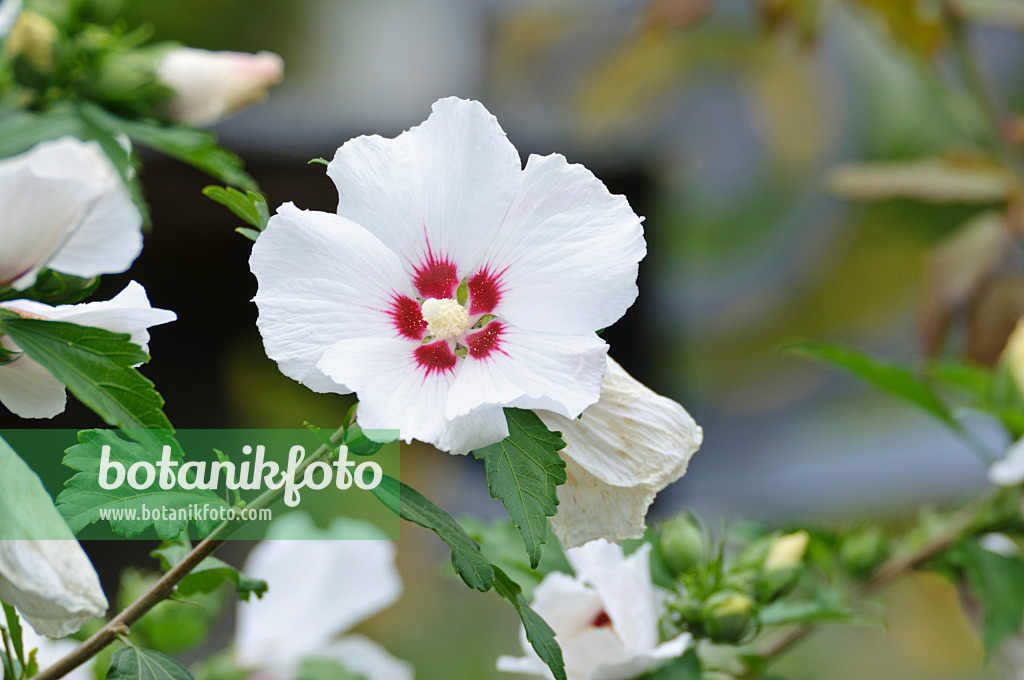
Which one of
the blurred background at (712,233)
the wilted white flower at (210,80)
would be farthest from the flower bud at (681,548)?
the blurred background at (712,233)

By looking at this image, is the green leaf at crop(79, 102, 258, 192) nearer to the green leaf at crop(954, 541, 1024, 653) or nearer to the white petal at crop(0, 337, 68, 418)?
the white petal at crop(0, 337, 68, 418)

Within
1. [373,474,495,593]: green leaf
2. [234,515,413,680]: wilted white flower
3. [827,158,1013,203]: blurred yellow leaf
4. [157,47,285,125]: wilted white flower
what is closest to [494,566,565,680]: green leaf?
[373,474,495,593]: green leaf

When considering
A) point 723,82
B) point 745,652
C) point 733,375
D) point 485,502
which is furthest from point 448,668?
point 723,82

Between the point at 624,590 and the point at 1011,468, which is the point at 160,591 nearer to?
the point at 624,590

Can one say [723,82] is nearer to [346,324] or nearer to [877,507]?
[877,507]

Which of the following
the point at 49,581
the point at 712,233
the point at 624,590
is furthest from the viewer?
the point at 712,233

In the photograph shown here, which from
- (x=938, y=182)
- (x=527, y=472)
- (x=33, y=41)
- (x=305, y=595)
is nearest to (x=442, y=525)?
(x=527, y=472)
